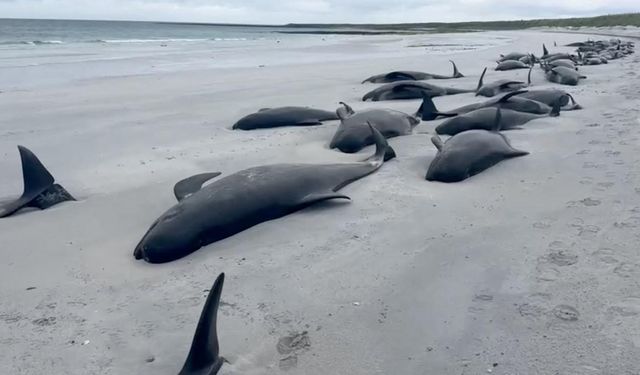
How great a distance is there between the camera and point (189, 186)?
15.8 feet

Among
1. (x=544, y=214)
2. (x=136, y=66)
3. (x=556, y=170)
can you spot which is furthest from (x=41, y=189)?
(x=136, y=66)

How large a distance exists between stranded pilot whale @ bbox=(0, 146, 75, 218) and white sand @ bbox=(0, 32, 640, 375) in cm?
9

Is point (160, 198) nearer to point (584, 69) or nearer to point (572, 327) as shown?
point (572, 327)

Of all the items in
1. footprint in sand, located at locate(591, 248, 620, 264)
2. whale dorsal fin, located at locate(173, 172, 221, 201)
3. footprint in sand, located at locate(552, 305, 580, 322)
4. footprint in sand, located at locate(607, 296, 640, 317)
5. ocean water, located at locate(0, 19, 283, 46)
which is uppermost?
whale dorsal fin, located at locate(173, 172, 221, 201)

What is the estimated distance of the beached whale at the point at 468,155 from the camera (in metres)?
5.12

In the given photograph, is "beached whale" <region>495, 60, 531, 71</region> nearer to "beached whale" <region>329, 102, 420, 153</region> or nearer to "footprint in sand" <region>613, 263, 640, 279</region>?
"beached whale" <region>329, 102, 420, 153</region>

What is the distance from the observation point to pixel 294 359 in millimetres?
2680

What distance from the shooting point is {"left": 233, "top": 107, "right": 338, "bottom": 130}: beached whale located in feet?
26.1

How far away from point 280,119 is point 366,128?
180cm

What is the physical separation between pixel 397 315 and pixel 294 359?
59 cm

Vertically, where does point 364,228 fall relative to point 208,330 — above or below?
below

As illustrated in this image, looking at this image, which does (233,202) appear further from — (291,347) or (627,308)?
(627,308)

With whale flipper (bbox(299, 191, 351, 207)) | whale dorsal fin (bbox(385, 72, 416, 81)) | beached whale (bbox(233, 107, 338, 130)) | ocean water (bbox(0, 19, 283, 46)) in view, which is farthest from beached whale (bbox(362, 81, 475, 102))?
ocean water (bbox(0, 19, 283, 46))

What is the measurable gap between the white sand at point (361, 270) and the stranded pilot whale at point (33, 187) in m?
0.09
